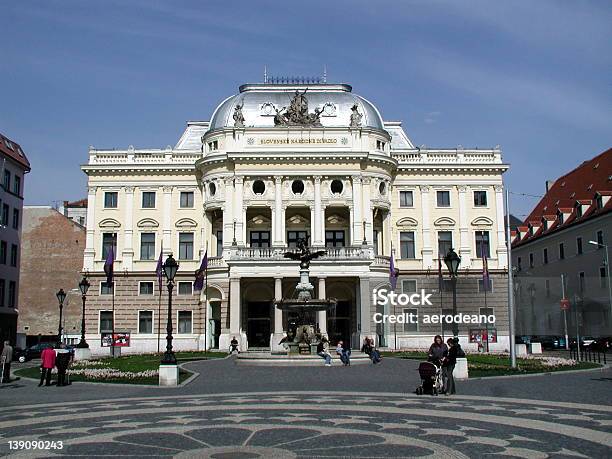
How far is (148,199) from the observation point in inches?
Result: 2601

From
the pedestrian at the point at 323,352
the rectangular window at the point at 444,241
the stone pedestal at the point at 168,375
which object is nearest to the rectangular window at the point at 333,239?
the rectangular window at the point at 444,241

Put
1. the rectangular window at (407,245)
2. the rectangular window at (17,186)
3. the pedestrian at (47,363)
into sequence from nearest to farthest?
the pedestrian at (47,363), the rectangular window at (407,245), the rectangular window at (17,186)

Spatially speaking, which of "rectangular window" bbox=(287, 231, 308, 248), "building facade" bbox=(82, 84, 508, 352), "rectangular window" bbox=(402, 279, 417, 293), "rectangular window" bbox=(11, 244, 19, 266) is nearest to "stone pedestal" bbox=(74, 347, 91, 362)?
"building facade" bbox=(82, 84, 508, 352)

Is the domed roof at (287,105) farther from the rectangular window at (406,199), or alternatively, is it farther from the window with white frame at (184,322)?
the window with white frame at (184,322)

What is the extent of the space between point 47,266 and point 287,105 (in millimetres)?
33287

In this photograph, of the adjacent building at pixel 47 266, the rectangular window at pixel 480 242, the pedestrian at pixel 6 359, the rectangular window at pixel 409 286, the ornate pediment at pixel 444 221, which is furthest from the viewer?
the adjacent building at pixel 47 266

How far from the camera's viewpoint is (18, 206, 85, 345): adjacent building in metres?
77.9

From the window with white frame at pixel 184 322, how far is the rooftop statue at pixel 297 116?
1854cm

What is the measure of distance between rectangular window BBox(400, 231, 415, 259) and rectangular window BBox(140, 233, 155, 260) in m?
22.5

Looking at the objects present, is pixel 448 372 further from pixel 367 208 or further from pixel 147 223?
pixel 147 223

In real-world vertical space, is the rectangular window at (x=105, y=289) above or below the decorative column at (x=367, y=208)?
below

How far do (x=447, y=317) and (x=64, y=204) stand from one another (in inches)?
2115

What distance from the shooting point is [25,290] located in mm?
78188

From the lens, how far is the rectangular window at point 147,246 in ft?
214
